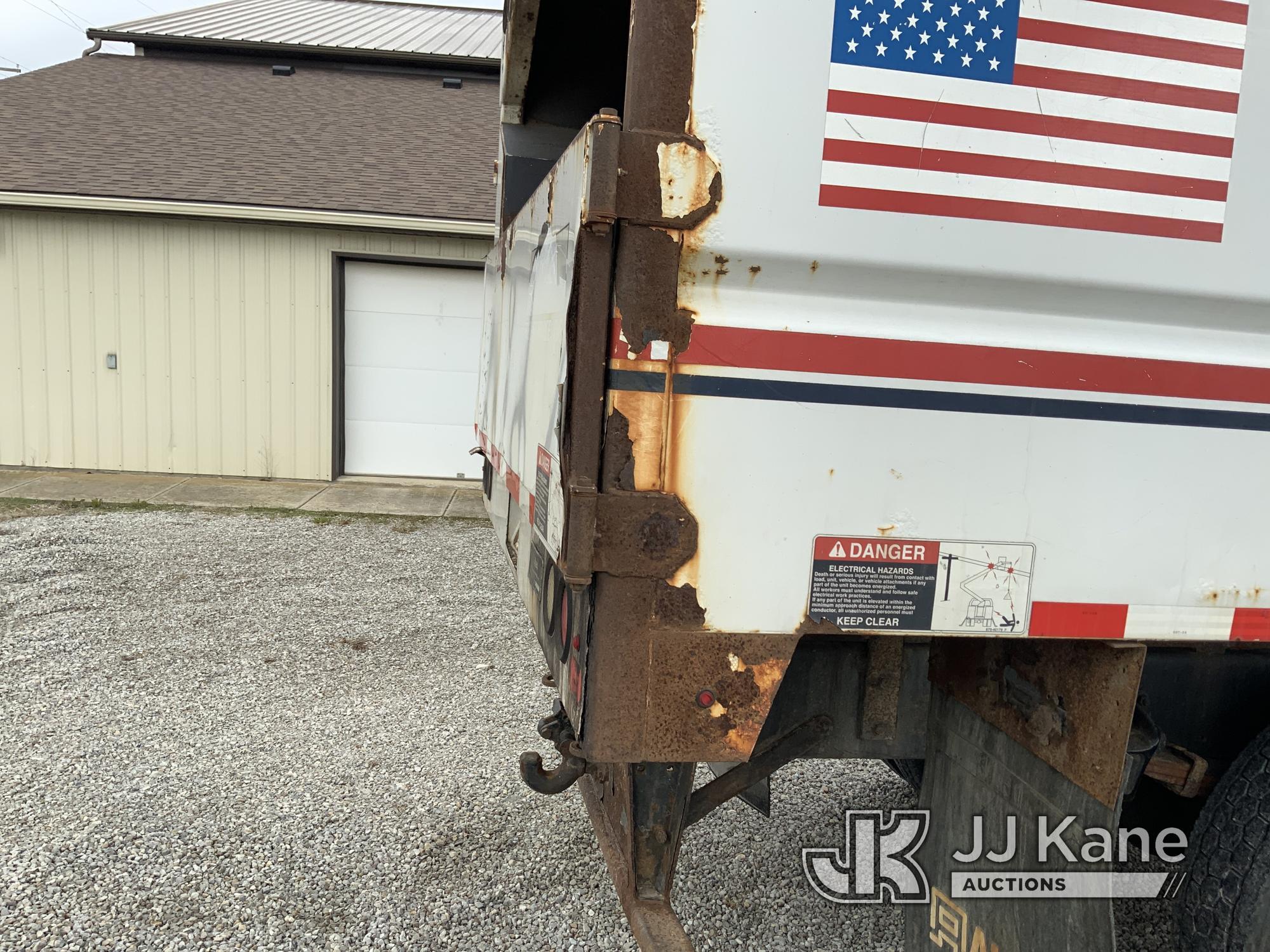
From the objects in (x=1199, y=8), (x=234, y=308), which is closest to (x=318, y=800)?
(x=1199, y=8)

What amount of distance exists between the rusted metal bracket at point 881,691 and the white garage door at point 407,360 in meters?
8.78

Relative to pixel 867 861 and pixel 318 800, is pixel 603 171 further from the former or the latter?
pixel 318 800

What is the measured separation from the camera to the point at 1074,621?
188cm

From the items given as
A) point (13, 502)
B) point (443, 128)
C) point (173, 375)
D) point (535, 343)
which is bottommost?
point (13, 502)

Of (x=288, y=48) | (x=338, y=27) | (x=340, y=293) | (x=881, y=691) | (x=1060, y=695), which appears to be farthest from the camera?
(x=338, y=27)

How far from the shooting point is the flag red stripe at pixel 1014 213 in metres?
1.74

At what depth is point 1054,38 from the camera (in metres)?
1.77

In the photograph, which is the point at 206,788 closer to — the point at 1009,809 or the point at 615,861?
the point at 615,861

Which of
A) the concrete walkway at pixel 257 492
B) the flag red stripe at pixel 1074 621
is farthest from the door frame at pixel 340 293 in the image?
the flag red stripe at pixel 1074 621

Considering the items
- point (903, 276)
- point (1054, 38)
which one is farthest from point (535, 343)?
point (1054, 38)

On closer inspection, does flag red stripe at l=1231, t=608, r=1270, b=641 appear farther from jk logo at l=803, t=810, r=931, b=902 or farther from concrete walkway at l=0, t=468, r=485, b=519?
concrete walkway at l=0, t=468, r=485, b=519

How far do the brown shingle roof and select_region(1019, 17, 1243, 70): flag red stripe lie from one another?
914 centimetres

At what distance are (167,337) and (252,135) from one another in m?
3.22

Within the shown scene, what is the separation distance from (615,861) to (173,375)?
32.4 feet
